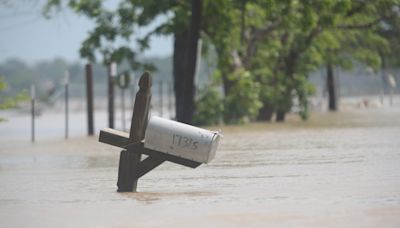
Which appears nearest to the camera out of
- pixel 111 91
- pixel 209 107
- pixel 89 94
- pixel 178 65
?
pixel 89 94

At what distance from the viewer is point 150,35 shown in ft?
115

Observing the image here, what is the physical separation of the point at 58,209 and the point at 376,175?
14.4 ft

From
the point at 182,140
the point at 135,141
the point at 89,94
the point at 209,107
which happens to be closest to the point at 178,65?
the point at 209,107

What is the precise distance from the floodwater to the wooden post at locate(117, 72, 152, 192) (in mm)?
196

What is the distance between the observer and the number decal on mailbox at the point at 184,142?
12258 mm

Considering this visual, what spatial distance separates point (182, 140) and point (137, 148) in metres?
0.64

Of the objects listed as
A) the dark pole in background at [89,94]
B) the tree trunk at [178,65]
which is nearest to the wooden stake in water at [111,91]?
the dark pole in background at [89,94]

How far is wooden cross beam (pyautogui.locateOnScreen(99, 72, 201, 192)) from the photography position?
1251cm

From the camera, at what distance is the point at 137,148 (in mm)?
12672

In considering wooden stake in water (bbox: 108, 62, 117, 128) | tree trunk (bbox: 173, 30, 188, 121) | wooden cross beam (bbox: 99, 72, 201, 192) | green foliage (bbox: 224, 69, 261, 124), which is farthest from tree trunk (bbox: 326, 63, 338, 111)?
wooden cross beam (bbox: 99, 72, 201, 192)

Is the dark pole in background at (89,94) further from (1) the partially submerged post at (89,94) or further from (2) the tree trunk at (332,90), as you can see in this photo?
(2) the tree trunk at (332,90)

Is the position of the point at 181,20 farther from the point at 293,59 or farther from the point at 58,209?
the point at 58,209

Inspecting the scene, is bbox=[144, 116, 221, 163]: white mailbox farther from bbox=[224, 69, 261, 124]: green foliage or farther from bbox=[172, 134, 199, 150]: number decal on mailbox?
bbox=[224, 69, 261, 124]: green foliage

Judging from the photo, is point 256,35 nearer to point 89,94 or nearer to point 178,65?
point 178,65
